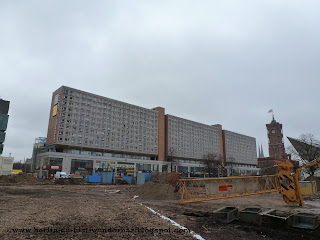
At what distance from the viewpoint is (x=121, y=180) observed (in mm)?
45406

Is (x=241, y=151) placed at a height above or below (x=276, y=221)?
above

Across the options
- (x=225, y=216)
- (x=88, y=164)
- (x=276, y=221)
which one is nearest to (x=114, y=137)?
(x=88, y=164)

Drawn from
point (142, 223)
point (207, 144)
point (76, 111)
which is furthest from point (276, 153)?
point (142, 223)

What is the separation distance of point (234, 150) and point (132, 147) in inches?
3089

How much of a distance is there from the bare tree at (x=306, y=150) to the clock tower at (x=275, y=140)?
292 feet

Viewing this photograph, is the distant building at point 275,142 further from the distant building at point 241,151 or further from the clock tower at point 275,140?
the distant building at point 241,151

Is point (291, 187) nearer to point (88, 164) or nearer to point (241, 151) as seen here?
point (88, 164)

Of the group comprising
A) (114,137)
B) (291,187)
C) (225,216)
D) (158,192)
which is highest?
(114,137)

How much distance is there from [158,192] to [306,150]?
40.2m

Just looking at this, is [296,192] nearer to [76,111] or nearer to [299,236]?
[299,236]

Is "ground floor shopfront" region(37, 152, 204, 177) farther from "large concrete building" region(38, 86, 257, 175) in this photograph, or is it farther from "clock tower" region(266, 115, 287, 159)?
"clock tower" region(266, 115, 287, 159)

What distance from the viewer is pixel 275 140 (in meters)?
137

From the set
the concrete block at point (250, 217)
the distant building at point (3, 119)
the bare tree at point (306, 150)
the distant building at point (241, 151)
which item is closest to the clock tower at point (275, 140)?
the distant building at point (241, 151)

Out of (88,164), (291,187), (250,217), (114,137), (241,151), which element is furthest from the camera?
(241,151)
